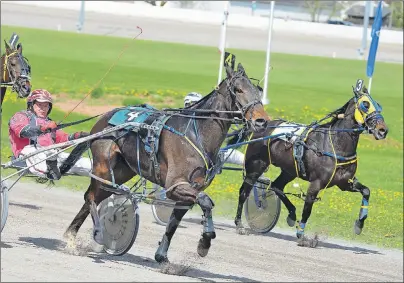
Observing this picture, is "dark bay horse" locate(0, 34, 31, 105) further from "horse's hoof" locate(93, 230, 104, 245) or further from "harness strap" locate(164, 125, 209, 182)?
"harness strap" locate(164, 125, 209, 182)

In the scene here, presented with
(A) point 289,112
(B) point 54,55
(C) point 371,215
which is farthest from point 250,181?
(B) point 54,55

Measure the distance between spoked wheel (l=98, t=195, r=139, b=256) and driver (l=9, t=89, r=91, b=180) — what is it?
0.67m

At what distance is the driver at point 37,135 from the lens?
1120 centimetres

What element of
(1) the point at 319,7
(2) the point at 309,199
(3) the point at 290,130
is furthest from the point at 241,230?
(1) the point at 319,7

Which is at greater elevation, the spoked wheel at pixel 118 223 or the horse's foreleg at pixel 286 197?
the spoked wheel at pixel 118 223

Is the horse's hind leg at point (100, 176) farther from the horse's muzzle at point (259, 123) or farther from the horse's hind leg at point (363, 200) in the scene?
the horse's hind leg at point (363, 200)

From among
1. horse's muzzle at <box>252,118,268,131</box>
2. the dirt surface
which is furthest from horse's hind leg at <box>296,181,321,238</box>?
horse's muzzle at <box>252,118,268,131</box>

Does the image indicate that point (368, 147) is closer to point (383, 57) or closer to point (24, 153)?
point (24, 153)

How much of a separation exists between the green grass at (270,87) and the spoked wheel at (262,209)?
105cm

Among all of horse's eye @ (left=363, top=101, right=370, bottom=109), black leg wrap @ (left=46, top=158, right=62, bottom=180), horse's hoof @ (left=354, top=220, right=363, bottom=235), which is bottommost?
horse's hoof @ (left=354, top=220, right=363, bottom=235)

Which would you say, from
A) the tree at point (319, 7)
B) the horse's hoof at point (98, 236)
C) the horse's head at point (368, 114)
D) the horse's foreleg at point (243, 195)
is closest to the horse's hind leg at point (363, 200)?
the horse's head at point (368, 114)

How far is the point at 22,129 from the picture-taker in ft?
36.7

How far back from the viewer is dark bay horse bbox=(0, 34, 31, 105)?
12.2 meters

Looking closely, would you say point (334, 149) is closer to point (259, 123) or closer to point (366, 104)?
point (366, 104)
